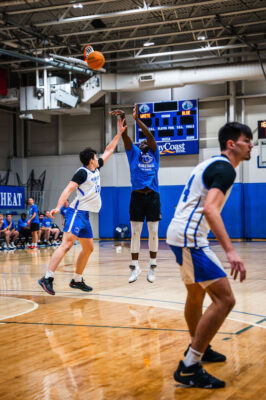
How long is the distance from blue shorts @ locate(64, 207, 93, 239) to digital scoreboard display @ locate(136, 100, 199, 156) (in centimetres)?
1539

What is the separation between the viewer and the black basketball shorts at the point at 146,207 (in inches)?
294

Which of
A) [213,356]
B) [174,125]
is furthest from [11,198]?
[213,356]

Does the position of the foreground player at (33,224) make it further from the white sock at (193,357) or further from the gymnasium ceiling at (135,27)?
the white sock at (193,357)

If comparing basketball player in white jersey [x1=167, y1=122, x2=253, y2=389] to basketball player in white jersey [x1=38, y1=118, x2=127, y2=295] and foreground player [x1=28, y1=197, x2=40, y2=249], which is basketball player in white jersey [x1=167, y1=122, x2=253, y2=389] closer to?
basketball player in white jersey [x1=38, y1=118, x2=127, y2=295]

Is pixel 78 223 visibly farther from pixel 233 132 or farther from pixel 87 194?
pixel 233 132

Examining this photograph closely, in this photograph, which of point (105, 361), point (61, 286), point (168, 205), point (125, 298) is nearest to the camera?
point (105, 361)

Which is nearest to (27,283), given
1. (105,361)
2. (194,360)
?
(105,361)

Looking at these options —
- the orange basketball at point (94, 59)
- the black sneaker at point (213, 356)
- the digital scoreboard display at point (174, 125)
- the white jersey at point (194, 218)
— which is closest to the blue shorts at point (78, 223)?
the black sneaker at point (213, 356)

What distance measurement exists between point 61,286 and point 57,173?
685 inches

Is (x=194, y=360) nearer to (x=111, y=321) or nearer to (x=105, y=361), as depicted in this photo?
(x=105, y=361)

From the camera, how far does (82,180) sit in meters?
6.96

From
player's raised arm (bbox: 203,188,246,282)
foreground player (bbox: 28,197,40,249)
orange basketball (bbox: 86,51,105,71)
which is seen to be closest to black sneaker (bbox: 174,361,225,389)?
player's raised arm (bbox: 203,188,246,282)

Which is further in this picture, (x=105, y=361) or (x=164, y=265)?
(x=164, y=265)

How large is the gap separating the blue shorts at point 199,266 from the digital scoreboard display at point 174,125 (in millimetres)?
18715
